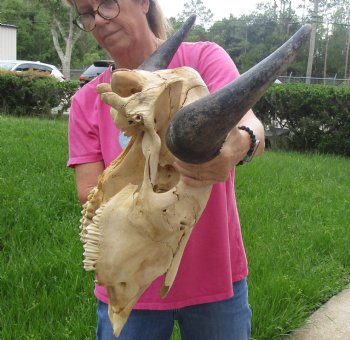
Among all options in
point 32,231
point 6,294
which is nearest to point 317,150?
point 32,231

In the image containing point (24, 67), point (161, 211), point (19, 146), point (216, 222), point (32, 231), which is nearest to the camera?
point (161, 211)

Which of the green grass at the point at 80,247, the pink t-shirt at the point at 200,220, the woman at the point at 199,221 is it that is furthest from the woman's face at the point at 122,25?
the green grass at the point at 80,247

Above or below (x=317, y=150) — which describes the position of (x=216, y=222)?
above

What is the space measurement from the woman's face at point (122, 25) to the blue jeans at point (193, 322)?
0.84m

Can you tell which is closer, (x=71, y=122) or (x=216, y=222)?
(x=216, y=222)

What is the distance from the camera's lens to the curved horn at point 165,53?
143 cm

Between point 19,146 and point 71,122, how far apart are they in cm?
474

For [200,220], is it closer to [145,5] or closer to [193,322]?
[193,322]

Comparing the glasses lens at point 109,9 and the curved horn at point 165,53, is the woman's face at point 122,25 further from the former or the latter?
the curved horn at point 165,53

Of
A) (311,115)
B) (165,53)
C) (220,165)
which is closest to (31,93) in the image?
(311,115)

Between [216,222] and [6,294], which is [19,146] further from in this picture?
[216,222]

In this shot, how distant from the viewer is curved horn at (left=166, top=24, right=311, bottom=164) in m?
1.04

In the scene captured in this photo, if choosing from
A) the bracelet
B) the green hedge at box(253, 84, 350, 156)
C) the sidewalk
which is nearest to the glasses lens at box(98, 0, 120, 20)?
the bracelet

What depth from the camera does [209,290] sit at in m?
1.75
